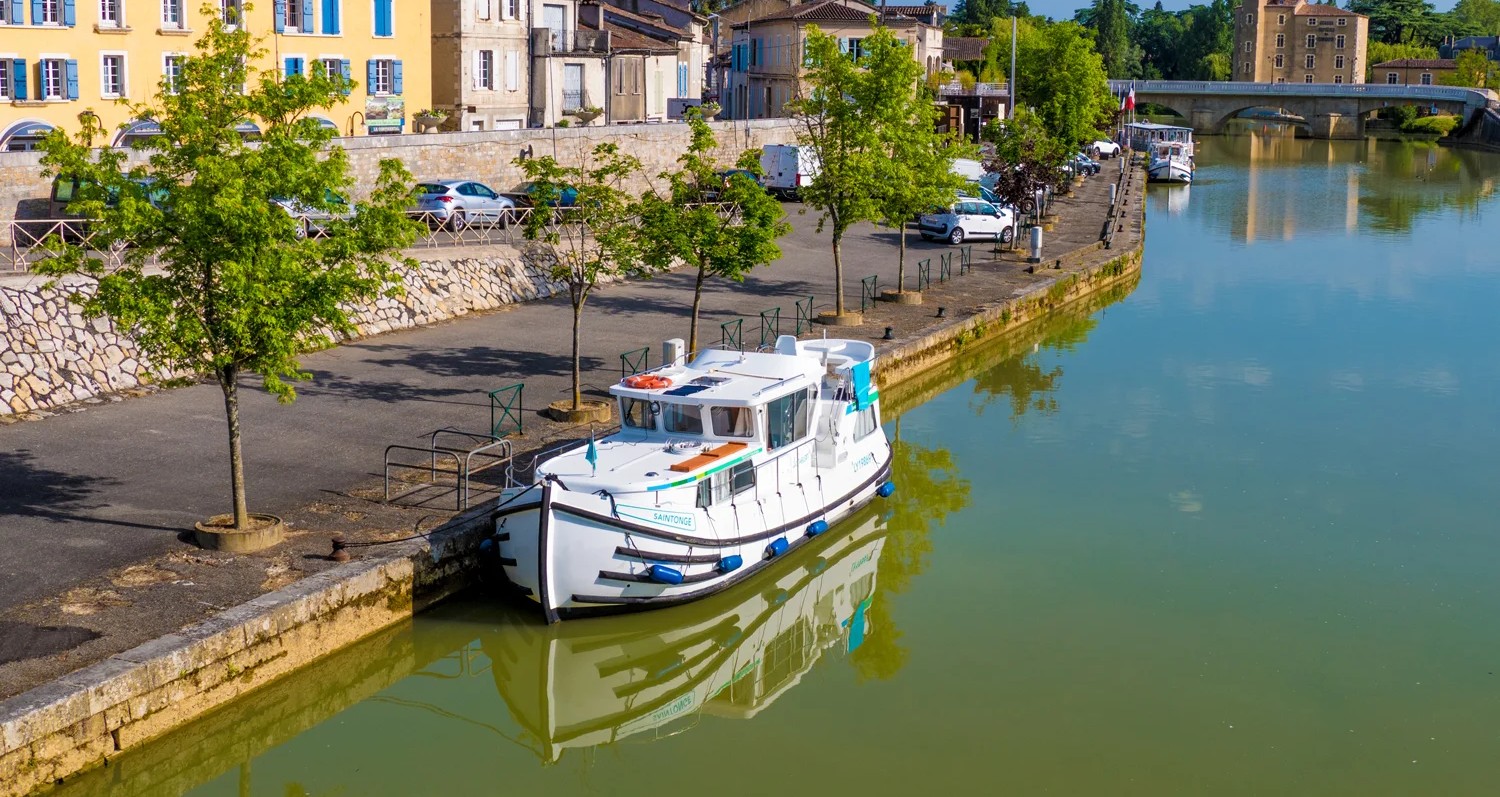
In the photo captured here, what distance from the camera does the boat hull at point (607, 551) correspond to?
58.9 ft

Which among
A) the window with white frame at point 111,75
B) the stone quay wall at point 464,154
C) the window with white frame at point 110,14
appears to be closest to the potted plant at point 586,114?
the stone quay wall at point 464,154

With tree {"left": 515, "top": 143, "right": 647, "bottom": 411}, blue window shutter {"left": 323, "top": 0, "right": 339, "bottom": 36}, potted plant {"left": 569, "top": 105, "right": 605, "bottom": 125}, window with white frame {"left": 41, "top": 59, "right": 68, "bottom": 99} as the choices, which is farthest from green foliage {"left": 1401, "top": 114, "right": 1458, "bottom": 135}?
tree {"left": 515, "top": 143, "right": 647, "bottom": 411}

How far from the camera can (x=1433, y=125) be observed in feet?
413

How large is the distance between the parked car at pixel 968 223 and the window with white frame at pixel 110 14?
23201mm

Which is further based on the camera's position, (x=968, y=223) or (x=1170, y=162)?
(x=1170, y=162)

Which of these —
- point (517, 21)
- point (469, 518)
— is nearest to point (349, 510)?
point (469, 518)

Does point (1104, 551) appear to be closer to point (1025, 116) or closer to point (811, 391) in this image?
point (811, 391)

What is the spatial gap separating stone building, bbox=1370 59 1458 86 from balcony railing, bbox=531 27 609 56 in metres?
115

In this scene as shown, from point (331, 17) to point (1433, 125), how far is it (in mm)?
100824

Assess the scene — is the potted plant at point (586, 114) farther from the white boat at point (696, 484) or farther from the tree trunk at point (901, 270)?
the white boat at point (696, 484)

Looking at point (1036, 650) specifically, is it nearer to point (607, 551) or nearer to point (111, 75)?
point (607, 551)

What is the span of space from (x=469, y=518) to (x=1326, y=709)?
9.84 m

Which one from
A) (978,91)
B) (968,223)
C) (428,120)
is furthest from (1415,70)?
(428,120)

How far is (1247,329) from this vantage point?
3900 centimetres
